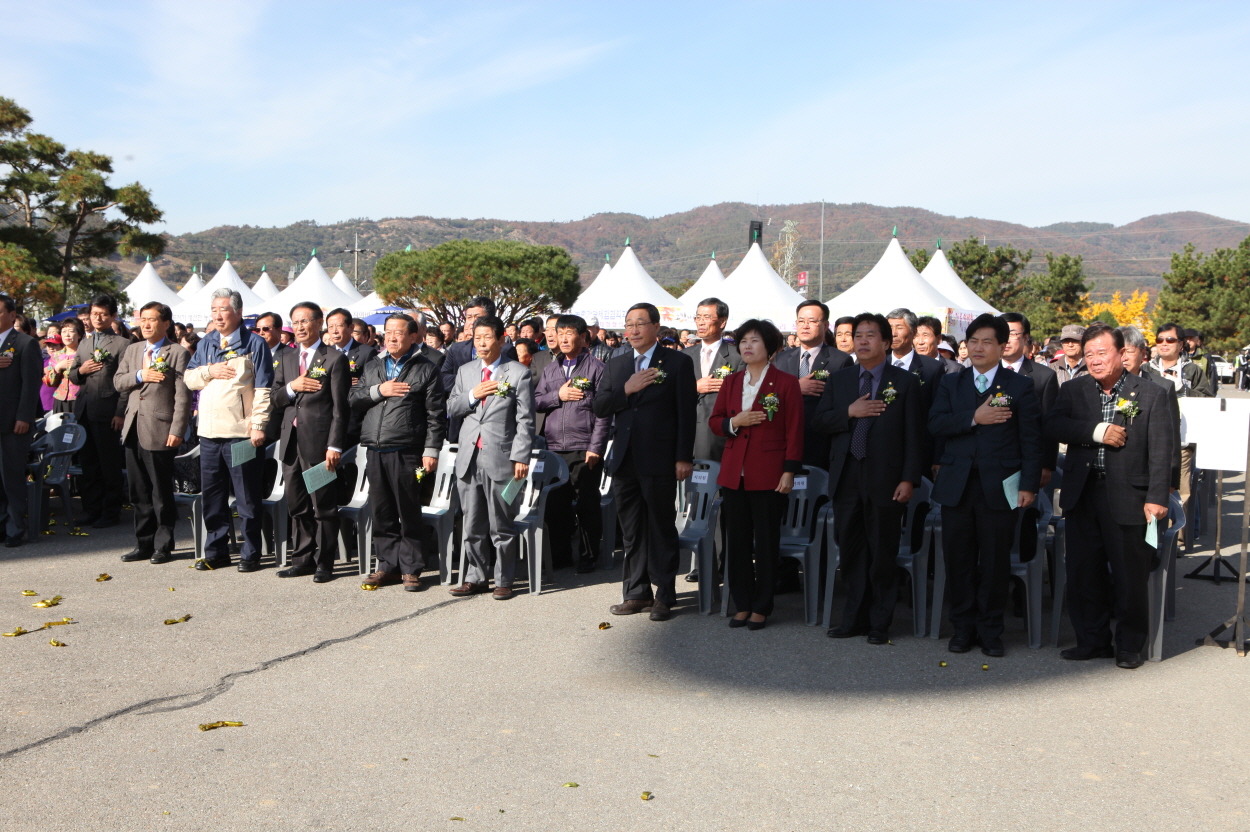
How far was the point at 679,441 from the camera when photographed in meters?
6.63

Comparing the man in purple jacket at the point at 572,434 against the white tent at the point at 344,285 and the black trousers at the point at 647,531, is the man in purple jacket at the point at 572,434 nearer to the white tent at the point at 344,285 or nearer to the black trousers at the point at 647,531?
the black trousers at the point at 647,531

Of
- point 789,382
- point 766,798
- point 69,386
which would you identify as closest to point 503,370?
point 789,382

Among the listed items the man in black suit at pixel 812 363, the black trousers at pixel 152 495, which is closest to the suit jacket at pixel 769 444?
the man in black suit at pixel 812 363

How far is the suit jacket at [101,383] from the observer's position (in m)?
9.93

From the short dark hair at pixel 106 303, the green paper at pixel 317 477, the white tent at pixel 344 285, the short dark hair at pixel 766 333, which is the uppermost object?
the white tent at pixel 344 285

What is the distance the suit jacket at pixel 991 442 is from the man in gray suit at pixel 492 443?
9.51 ft

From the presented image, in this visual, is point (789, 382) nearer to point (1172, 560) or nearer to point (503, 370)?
point (503, 370)

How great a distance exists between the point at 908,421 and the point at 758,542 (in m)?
1.25

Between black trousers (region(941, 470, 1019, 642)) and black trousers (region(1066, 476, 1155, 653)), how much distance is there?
0.38 metres

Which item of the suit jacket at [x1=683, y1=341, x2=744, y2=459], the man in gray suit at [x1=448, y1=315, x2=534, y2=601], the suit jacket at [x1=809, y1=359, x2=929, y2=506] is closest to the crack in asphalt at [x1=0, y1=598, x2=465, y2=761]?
the man in gray suit at [x1=448, y1=315, x2=534, y2=601]

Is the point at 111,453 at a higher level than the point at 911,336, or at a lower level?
lower

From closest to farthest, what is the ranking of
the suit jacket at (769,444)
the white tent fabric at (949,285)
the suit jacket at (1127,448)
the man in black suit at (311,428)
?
the suit jacket at (1127,448) < the suit jacket at (769,444) < the man in black suit at (311,428) < the white tent fabric at (949,285)

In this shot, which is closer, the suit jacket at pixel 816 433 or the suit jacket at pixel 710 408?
the suit jacket at pixel 816 433

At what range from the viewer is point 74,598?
6.99 meters
